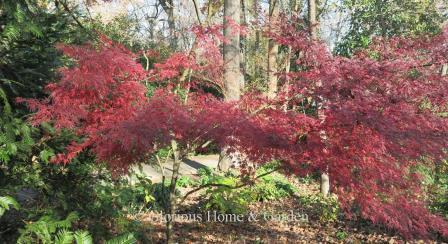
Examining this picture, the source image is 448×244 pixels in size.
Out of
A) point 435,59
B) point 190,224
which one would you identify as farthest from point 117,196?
point 435,59

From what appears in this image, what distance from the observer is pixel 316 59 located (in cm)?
539

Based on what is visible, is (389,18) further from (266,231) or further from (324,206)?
(266,231)

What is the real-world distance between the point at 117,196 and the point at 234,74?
16.9ft

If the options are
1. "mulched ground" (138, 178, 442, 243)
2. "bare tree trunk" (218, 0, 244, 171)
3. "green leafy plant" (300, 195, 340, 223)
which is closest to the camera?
"mulched ground" (138, 178, 442, 243)

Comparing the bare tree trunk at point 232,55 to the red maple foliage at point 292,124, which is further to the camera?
the bare tree trunk at point 232,55

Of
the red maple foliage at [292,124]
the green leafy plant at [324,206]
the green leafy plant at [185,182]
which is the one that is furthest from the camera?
the green leafy plant at [185,182]

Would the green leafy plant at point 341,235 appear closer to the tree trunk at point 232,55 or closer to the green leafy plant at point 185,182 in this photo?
the green leafy plant at point 185,182

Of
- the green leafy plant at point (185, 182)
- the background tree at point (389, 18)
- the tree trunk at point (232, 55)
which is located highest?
the background tree at point (389, 18)

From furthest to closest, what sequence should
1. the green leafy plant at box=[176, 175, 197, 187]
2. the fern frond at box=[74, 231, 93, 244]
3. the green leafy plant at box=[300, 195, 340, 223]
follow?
the green leafy plant at box=[176, 175, 197, 187] < the green leafy plant at box=[300, 195, 340, 223] < the fern frond at box=[74, 231, 93, 244]

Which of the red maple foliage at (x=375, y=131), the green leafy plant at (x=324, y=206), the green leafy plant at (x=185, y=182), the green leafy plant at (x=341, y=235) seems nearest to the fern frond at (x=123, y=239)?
the red maple foliage at (x=375, y=131)

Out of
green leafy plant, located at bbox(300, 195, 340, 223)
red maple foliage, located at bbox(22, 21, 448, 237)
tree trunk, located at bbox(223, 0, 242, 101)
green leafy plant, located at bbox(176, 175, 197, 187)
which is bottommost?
green leafy plant, located at bbox(300, 195, 340, 223)

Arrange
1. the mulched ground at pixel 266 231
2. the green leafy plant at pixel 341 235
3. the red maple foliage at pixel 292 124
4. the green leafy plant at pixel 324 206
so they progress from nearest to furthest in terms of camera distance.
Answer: the red maple foliage at pixel 292 124, the mulched ground at pixel 266 231, the green leafy plant at pixel 341 235, the green leafy plant at pixel 324 206

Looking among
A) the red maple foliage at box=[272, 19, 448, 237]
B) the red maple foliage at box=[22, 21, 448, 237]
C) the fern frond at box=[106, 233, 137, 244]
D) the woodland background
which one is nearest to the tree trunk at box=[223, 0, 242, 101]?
the woodland background

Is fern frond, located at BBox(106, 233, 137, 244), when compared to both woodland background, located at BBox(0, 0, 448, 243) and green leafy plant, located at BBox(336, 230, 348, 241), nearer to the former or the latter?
woodland background, located at BBox(0, 0, 448, 243)
